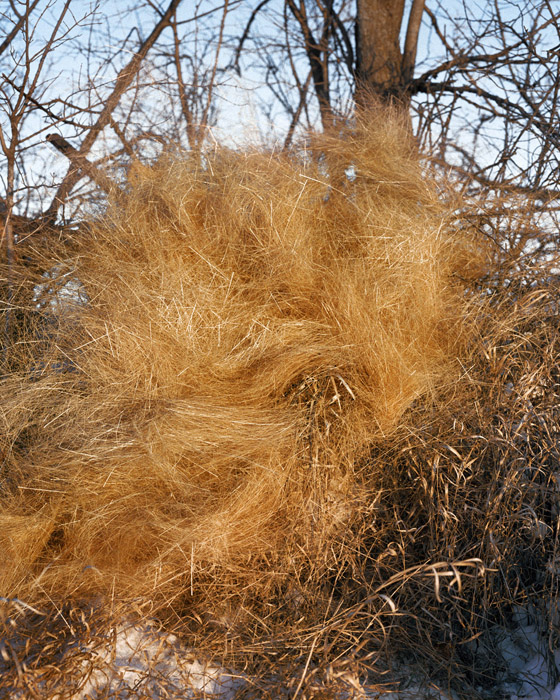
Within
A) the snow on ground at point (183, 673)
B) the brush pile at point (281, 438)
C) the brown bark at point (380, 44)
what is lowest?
the snow on ground at point (183, 673)

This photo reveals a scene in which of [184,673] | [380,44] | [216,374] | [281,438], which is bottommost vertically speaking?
[184,673]

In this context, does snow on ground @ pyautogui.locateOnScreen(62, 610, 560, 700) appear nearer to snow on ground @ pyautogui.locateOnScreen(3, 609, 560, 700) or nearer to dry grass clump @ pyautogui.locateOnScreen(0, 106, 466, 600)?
snow on ground @ pyautogui.locateOnScreen(3, 609, 560, 700)

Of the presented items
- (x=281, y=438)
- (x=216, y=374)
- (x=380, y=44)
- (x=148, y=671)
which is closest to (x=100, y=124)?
(x=216, y=374)

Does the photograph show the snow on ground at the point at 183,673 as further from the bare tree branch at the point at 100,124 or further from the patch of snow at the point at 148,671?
the bare tree branch at the point at 100,124

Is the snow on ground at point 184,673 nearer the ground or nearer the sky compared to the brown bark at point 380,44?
nearer the ground

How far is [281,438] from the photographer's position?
82.9 inches

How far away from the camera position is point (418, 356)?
231 cm

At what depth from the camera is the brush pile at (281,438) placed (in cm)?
196

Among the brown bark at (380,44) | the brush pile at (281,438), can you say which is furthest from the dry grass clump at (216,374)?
the brown bark at (380,44)

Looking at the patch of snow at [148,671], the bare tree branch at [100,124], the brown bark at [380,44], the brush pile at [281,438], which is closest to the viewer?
the patch of snow at [148,671]

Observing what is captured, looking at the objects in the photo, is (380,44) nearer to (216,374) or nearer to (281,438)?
(216,374)

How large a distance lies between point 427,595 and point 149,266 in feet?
5.03

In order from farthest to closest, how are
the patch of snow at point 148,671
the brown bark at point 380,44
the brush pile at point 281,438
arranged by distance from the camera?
the brown bark at point 380,44, the brush pile at point 281,438, the patch of snow at point 148,671

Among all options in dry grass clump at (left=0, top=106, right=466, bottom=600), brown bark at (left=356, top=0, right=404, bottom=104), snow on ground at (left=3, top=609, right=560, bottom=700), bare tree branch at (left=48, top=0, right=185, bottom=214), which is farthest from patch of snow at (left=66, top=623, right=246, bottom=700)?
brown bark at (left=356, top=0, right=404, bottom=104)
